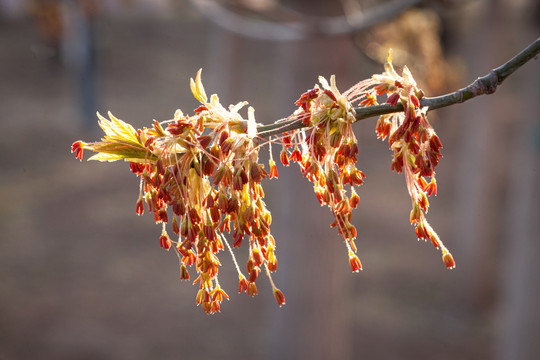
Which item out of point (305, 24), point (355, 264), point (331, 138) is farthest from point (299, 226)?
point (331, 138)

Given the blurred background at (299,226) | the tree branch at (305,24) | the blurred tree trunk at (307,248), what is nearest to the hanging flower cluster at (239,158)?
the tree branch at (305,24)

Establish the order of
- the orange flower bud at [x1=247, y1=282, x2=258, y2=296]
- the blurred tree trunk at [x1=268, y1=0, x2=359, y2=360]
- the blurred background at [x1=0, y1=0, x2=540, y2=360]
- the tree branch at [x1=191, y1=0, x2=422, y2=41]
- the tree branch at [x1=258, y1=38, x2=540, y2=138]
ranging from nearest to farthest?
the tree branch at [x1=258, y1=38, x2=540, y2=138] < the orange flower bud at [x1=247, y1=282, x2=258, y2=296] < the tree branch at [x1=191, y1=0, x2=422, y2=41] < the blurred tree trunk at [x1=268, y1=0, x2=359, y2=360] < the blurred background at [x1=0, y1=0, x2=540, y2=360]

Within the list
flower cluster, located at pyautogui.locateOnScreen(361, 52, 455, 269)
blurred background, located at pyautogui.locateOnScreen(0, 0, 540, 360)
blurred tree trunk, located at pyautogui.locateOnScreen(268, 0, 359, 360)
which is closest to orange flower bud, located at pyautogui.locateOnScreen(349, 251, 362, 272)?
flower cluster, located at pyautogui.locateOnScreen(361, 52, 455, 269)

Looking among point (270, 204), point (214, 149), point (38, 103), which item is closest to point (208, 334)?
point (270, 204)

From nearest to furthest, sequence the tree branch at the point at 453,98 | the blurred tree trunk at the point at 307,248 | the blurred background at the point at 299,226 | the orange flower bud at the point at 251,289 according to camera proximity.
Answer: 1. the tree branch at the point at 453,98
2. the orange flower bud at the point at 251,289
3. the blurred tree trunk at the point at 307,248
4. the blurred background at the point at 299,226

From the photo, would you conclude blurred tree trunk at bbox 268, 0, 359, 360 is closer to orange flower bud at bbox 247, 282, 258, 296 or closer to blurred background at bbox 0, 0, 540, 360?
blurred background at bbox 0, 0, 540, 360

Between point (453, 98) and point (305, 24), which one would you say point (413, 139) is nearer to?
point (453, 98)

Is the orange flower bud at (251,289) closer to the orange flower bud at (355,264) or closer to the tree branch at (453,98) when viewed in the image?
the orange flower bud at (355,264)
